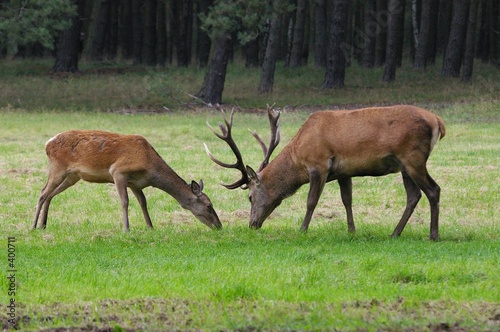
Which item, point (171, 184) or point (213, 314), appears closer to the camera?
point (213, 314)

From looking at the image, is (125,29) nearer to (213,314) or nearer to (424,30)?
(424,30)

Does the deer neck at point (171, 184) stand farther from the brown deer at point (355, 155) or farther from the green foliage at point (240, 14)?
the green foliage at point (240, 14)

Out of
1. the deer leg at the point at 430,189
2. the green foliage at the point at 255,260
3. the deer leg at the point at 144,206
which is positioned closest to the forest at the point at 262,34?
the green foliage at the point at 255,260

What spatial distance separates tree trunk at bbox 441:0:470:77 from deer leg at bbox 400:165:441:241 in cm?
2482

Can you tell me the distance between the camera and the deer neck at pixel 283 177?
36.9 feet

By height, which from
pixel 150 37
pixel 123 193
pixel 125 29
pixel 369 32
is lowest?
pixel 125 29

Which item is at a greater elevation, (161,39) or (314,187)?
(314,187)

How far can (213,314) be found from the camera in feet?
21.7

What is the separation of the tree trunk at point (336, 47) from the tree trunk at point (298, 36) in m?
4.27

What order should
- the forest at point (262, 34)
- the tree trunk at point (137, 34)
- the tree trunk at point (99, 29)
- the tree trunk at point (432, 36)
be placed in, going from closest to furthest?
the forest at point (262, 34) → the tree trunk at point (99, 29) → the tree trunk at point (432, 36) → the tree trunk at point (137, 34)

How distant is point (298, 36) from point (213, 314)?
3244 centimetres

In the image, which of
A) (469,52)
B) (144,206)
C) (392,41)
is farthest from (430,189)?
(469,52)

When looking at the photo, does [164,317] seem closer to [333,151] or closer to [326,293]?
[326,293]

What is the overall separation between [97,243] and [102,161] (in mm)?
1453
